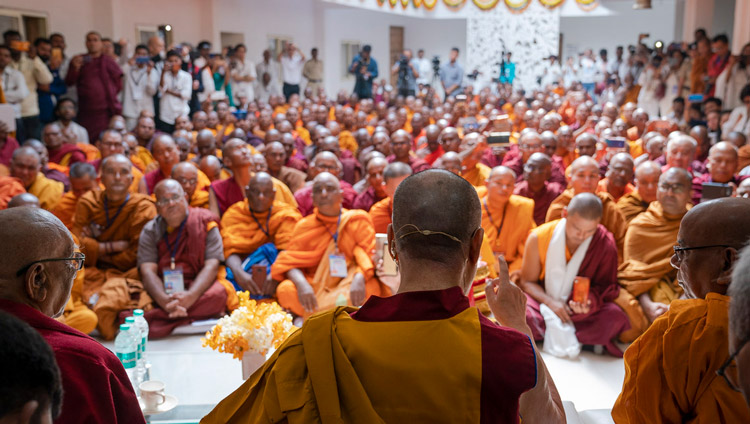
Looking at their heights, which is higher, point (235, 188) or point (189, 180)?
point (189, 180)

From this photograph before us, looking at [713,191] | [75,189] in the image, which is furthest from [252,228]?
[713,191]

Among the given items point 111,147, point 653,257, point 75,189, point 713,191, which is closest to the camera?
point 713,191

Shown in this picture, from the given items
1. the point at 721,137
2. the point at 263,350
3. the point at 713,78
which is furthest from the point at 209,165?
the point at 713,78

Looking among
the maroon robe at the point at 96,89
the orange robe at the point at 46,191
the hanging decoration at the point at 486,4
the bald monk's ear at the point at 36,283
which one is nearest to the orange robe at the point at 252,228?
the orange robe at the point at 46,191

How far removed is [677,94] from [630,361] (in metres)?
13.0

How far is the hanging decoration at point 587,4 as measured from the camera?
83.0ft

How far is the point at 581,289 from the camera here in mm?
5031

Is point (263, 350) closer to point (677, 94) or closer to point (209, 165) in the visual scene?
point (209, 165)

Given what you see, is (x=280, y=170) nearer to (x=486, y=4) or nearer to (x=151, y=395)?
(x=151, y=395)

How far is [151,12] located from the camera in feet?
46.6

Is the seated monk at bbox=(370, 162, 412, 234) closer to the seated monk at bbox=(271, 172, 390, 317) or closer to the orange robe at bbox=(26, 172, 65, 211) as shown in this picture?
the seated monk at bbox=(271, 172, 390, 317)

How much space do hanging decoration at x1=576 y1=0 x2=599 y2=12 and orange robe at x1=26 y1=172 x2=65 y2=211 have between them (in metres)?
22.6

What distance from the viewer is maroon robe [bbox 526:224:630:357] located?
5.09 meters

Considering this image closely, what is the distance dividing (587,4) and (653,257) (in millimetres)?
22136
